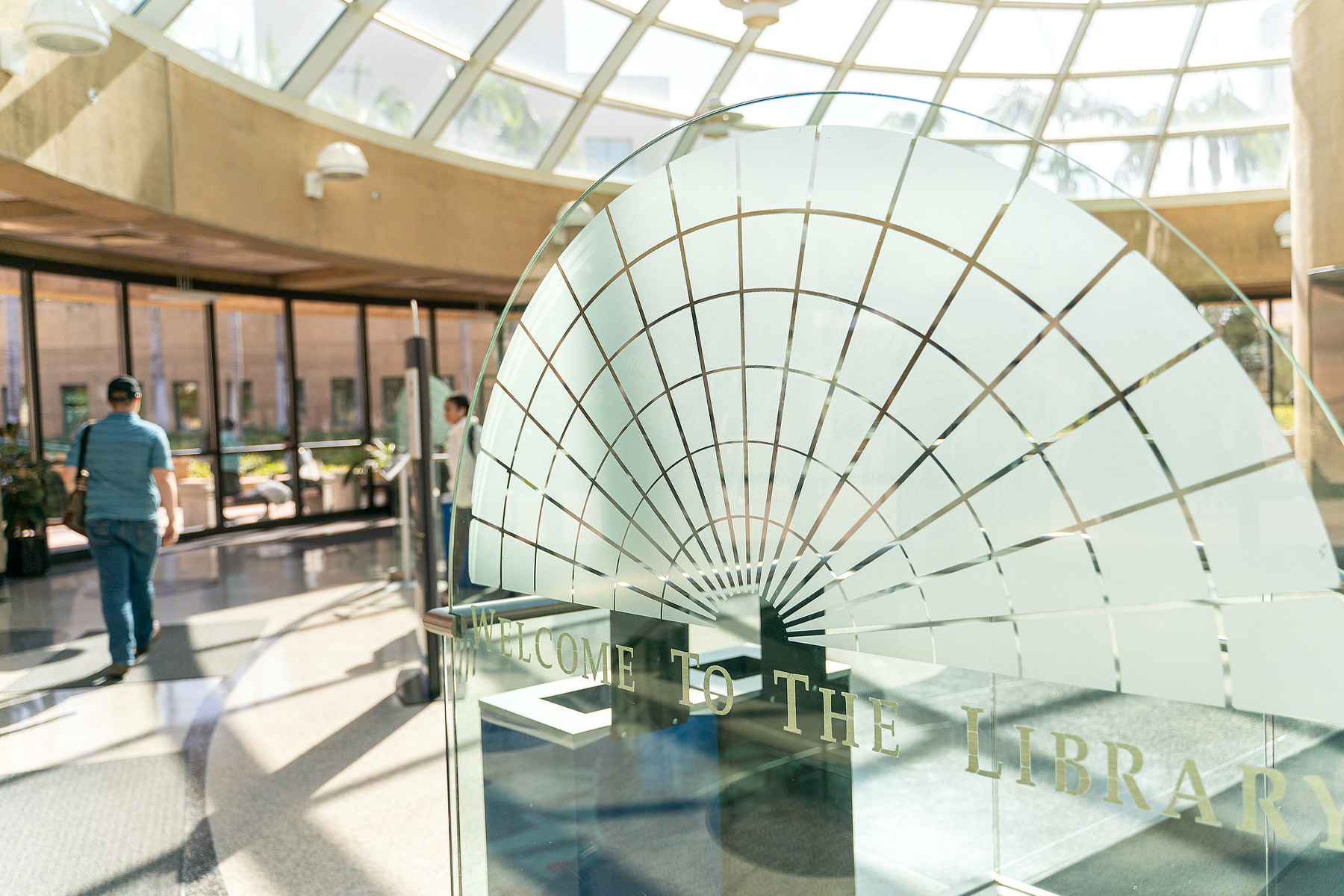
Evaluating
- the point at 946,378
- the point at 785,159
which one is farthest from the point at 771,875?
the point at 785,159

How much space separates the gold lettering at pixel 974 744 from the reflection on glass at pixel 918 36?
377 inches

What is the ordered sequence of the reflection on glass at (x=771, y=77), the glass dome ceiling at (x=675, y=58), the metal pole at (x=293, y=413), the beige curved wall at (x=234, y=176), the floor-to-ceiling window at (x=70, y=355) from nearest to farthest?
the beige curved wall at (x=234, y=176)
the glass dome ceiling at (x=675, y=58)
the floor-to-ceiling window at (x=70, y=355)
the reflection on glass at (x=771, y=77)
the metal pole at (x=293, y=413)

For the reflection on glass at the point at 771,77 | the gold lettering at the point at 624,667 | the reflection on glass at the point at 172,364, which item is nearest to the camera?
the gold lettering at the point at 624,667

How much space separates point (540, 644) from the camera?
6.22 feet

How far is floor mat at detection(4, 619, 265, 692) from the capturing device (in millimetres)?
5070

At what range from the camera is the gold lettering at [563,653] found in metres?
1.80

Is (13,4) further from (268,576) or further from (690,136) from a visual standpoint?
(690,136)

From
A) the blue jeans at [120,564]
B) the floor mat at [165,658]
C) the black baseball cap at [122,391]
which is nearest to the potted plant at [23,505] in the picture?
the floor mat at [165,658]

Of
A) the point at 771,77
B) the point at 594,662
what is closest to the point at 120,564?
the point at 594,662

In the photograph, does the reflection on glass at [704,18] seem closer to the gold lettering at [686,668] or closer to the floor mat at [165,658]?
the floor mat at [165,658]

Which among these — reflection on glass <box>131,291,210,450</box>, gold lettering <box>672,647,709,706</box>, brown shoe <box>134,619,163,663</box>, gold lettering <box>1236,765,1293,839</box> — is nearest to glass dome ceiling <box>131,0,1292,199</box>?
reflection on glass <box>131,291,210,450</box>

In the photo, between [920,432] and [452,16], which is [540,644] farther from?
[452,16]

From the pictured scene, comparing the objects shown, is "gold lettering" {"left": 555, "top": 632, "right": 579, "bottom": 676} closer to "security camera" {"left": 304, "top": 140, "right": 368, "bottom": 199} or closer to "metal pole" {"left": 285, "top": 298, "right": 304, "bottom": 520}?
"security camera" {"left": 304, "top": 140, "right": 368, "bottom": 199}

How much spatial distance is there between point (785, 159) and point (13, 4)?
6.12m
